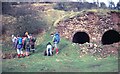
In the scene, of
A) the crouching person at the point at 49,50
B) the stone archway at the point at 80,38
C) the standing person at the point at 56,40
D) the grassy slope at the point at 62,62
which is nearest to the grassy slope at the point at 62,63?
the grassy slope at the point at 62,62

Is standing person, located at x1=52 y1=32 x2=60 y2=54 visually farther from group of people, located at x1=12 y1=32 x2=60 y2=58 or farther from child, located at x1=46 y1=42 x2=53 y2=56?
child, located at x1=46 y1=42 x2=53 y2=56

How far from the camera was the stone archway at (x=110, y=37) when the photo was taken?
1173cm

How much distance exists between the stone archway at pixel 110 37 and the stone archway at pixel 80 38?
2.30 ft

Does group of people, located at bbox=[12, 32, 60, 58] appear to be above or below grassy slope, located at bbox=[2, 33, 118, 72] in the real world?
above

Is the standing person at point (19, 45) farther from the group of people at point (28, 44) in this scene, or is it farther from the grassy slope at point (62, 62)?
the grassy slope at point (62, 62)

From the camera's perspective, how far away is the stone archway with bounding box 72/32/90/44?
12208 mm

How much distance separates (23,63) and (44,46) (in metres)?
1.17

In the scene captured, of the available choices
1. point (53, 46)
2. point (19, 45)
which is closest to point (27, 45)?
point (19, 45)

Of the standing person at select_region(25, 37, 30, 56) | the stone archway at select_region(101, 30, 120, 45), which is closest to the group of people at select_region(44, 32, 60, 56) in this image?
the standing person at select_region(25, 37, 30, 56)

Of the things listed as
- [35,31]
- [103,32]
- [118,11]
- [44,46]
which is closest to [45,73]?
[44,46]

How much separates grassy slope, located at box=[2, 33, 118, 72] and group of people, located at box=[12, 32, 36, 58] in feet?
0.83

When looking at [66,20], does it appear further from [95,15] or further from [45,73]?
[45,73]

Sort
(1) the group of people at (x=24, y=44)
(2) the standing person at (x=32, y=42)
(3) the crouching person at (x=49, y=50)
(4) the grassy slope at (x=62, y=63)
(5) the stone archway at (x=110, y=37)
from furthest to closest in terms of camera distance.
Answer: (5) the stone archway at (x=110, y=37) < (2) the standing person at (x=32, y=42) < (1) the group of people at (x=24, y=44) < (3) the crouching person at (x=49, y=50) < (4) the grassy slope at (x=62, y=63)

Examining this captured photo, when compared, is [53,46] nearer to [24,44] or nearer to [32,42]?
[32,42]
